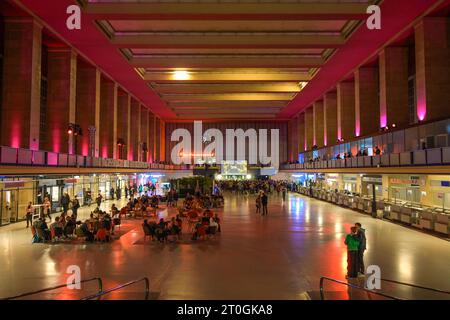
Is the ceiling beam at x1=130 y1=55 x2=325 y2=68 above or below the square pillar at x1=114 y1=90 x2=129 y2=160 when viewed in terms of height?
above

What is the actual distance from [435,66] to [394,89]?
14.9 feet

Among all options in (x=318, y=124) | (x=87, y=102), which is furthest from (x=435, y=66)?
(x=87, y=102)

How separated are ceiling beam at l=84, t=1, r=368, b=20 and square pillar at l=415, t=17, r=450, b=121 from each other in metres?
3.68

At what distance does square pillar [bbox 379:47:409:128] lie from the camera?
73.6ft

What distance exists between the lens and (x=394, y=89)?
22625mm

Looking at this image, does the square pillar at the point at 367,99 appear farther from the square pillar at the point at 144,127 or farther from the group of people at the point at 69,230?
the square pillar at the point at 144,127

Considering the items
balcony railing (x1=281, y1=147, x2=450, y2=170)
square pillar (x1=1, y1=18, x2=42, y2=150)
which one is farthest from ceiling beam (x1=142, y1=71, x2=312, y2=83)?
square pillar (x1=1, y1=18, x2=42, y2=150)

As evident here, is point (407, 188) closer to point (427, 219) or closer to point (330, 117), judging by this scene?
point (427, 219)

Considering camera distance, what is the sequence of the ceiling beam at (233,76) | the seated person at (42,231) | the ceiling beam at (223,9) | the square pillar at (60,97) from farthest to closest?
the ceiling beam at (233,76) → the square pillar at (60,97) → the ceiling beam at (223,9) → the seated person at (42,231)

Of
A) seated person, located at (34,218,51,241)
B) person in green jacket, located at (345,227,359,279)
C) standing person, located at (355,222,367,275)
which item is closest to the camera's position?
person in green jacket, located at (345,227,359,279)

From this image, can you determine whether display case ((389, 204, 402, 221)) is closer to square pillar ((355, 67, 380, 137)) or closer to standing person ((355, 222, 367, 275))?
standing person ((355, 222, 367, 275))

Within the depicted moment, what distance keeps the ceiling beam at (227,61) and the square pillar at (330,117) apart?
11.0m

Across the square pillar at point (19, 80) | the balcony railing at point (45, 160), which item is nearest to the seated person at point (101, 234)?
the balcony railing at point (45, 160)

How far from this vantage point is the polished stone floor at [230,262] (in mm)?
6699
